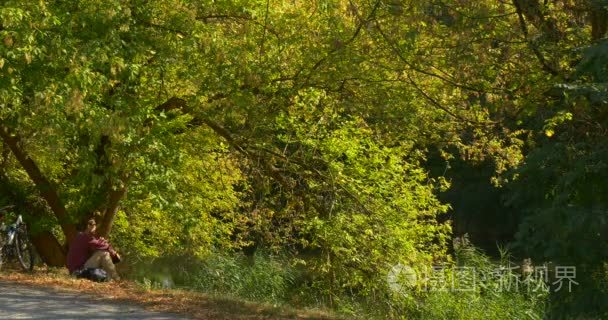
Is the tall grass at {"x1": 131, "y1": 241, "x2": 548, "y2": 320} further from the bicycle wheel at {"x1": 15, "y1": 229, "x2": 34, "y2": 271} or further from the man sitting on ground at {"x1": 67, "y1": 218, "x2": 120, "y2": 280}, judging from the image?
the bicycle wheel at {"x1": 15, "y1": 229, "x2": 34, "y2": 271}

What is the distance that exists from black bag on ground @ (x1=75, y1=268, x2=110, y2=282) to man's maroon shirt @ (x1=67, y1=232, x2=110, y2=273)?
0.32 meters

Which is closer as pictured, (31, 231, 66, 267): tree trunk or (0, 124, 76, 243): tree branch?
(0, 124, 76, 243): tree branch

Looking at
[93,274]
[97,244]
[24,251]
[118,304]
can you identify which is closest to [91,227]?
[97,244]

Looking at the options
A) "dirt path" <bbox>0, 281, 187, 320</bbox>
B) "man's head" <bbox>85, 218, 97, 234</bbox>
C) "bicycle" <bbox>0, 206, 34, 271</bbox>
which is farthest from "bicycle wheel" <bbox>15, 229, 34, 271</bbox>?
"dirt path" <bbox>0, 281, 187, 320</bbox>

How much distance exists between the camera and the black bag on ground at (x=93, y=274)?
14.8m

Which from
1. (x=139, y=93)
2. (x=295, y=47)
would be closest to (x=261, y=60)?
(x=295, y=47)

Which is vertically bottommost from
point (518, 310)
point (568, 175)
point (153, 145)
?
point (518, 310)

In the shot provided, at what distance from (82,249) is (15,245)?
2.55 m

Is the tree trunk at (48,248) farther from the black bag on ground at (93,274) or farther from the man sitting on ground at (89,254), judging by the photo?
the black bag on ground at (93,274)

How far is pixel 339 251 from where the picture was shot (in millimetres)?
15672

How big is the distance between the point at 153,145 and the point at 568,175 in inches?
292

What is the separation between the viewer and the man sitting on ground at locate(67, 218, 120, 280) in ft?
50.5

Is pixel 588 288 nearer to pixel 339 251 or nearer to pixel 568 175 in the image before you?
pixel 568 175

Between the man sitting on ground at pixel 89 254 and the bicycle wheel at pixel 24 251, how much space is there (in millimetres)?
1618
